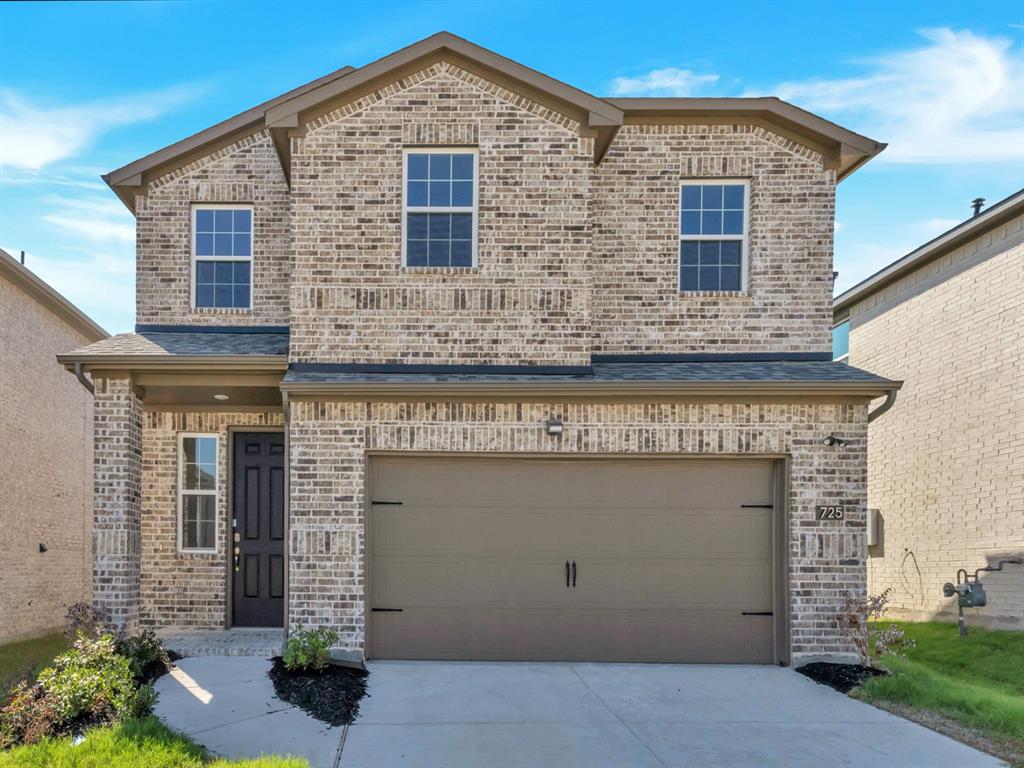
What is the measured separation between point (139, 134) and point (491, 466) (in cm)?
695

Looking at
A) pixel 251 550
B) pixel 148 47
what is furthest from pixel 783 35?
pixel 251 550

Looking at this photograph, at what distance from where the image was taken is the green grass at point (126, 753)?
5059mm

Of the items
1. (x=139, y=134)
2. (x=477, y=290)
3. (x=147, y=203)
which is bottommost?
(x=477, y=290)

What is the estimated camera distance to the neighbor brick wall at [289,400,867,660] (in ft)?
26.2

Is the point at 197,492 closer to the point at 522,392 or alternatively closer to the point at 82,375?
the point at 82,375

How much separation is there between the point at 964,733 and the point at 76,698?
289 inches

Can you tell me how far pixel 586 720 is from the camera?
245 inches

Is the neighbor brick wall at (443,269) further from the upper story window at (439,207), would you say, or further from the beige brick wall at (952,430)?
the beige brick wall at (952,430)

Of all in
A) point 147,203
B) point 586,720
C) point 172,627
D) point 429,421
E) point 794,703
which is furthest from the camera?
point 147,203

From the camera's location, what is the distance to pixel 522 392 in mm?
8055

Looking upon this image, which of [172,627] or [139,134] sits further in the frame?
[139,134]

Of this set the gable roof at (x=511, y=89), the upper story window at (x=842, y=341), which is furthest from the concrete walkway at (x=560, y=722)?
the upper story window at (x=842, y=341)

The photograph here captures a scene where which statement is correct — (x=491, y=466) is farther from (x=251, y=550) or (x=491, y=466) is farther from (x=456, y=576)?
(x=251, y=550)

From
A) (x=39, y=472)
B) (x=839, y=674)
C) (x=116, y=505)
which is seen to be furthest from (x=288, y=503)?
(x=39, y=472)
